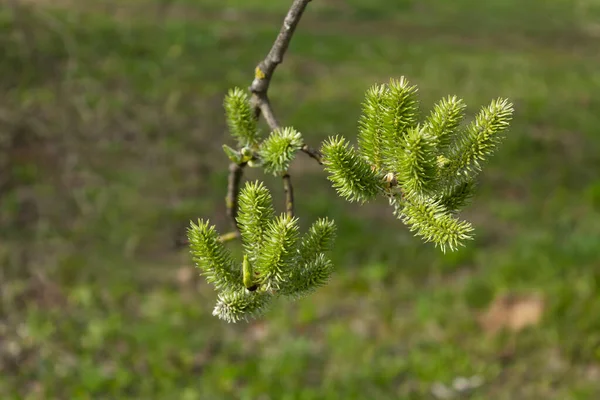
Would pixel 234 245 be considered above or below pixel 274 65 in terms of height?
above

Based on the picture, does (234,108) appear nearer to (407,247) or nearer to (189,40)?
(407,247)

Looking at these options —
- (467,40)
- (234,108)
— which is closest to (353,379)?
(234,108)

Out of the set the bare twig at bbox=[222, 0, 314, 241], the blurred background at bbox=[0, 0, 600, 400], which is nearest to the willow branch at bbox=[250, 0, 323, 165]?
the bare twig at bbox=[222, 0, 314, 241]

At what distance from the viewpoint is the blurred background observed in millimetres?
5523

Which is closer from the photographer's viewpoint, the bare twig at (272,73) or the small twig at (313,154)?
the small twig at (313,154)

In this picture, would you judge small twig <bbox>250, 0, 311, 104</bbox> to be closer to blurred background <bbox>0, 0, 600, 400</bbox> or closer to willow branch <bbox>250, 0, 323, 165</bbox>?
willow branch <bbox>250, 0, 323, 165</bbox>

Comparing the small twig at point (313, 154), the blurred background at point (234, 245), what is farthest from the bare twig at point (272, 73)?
the blurred background at point (234, 245)

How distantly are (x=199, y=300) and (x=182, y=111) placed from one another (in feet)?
11.3

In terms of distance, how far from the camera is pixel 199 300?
6.29 m

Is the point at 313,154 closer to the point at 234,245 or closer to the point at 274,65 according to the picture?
the point at 274,65

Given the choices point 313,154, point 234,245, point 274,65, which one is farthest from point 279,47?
point 234,245

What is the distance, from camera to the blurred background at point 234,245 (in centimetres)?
552

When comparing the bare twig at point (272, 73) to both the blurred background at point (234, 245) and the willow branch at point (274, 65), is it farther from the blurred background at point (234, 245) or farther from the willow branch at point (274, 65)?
the blurred background at point (234, 245)

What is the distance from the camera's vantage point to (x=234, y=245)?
271 inches
